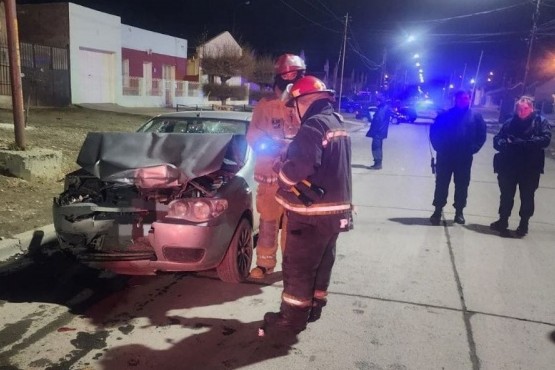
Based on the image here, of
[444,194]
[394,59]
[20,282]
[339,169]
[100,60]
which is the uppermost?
[394,59]

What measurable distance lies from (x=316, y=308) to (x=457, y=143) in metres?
3.65

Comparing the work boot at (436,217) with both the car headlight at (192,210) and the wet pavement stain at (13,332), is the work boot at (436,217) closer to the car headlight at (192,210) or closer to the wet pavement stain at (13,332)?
the car headlight at (192,210)

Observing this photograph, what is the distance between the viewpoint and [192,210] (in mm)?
3502

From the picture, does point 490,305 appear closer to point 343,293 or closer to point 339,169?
point 343,293

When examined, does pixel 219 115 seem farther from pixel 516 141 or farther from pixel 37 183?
pixel 516 141

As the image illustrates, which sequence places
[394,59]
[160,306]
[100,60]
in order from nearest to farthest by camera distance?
[160,306], [100,60], [394,59]

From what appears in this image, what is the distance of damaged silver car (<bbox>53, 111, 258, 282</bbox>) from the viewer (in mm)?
3488

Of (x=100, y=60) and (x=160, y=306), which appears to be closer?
(x=160, y=306)

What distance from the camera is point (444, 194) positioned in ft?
20.6

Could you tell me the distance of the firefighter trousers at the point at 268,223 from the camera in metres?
4.07

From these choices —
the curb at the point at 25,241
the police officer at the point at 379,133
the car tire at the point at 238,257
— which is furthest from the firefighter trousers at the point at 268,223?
the police officer at the point at 379,133

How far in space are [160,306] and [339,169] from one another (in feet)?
5.97

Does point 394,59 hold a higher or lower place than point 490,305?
higher

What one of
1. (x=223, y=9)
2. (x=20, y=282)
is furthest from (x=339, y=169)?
(x=223, y=9)
